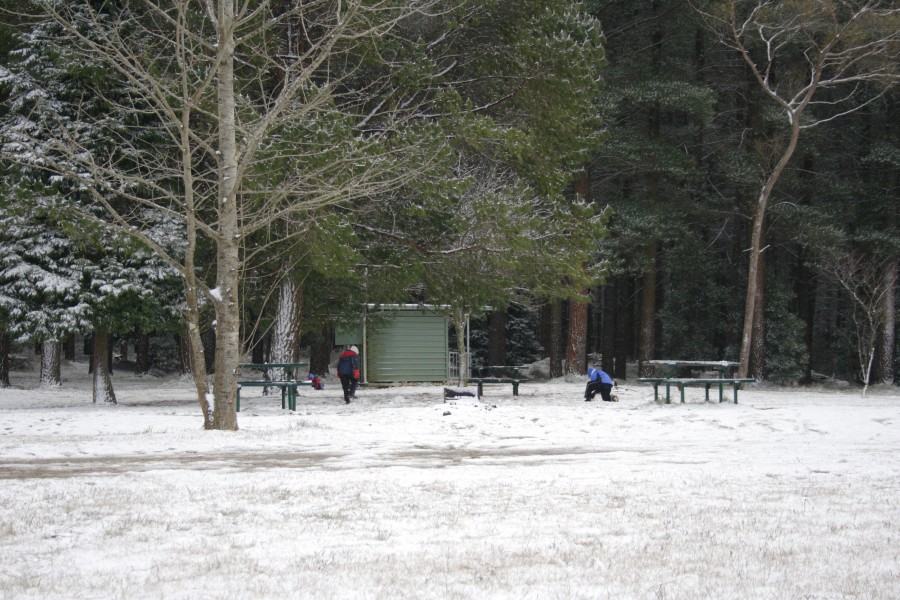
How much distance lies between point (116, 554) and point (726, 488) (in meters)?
4.55

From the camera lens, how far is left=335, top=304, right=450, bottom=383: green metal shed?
2770cm

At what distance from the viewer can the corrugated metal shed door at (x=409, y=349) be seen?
27.8 meters

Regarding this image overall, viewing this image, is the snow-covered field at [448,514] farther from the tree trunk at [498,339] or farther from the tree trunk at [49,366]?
the tree trunk at [498,339]

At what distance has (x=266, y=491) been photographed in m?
6.57

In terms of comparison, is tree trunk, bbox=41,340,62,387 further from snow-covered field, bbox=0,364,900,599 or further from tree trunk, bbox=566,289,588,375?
snow-covered field, bbox=0,364,900,599

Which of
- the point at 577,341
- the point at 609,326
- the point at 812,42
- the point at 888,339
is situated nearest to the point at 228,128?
the point at 577,341

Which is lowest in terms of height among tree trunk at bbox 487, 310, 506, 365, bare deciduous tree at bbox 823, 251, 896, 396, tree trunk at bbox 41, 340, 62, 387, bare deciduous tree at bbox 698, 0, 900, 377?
tree trunk at bbox 41, 340, 62, 387

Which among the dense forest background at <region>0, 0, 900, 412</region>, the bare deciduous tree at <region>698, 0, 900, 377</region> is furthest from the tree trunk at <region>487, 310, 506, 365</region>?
the bare deciduous tree at <region>698, 0, 900, 377</region>

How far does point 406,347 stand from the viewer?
2795 cm

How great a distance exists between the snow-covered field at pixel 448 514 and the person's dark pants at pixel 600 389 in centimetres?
593

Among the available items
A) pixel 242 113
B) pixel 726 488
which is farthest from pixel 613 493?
pixel 242 113

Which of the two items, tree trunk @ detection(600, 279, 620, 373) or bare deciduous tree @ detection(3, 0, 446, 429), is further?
tree trunk @ detection(600, 279, 620, 373)

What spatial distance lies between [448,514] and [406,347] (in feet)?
72.9

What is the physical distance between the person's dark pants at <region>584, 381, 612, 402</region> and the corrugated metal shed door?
1067cm
